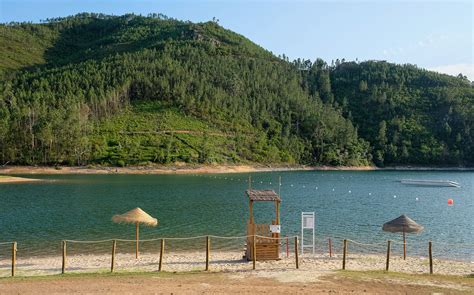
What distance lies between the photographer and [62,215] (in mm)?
47438

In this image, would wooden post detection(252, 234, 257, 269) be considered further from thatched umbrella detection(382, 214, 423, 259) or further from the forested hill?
the forested hill

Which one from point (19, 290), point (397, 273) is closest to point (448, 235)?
point (397, 273)

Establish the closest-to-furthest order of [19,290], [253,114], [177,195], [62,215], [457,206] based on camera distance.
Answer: [19,290] → [62,215] → [457,206] → [177,195] → [253,114]

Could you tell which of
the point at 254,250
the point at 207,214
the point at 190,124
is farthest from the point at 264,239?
the point at 190,124

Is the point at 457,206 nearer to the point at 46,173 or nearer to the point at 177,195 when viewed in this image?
the point at 177,195

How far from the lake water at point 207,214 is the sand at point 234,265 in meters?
2.97

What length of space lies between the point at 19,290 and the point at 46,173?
97.6 m

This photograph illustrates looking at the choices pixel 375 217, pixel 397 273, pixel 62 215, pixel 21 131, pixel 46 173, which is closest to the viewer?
pixel 397 273

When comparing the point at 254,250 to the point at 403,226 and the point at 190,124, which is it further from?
the point at 190,124

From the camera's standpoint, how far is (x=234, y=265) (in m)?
25.7

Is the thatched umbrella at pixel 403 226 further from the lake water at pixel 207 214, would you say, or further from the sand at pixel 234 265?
the lake water at pixel 207 214

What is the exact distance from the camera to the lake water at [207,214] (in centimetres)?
3547

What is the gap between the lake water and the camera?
35.5 meters

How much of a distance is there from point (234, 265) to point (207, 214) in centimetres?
2419
